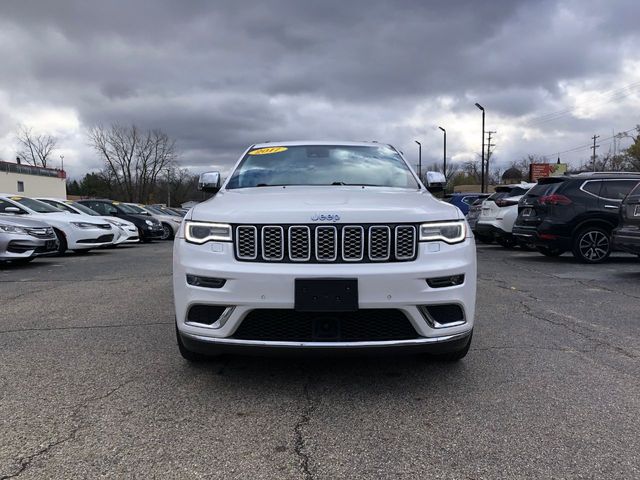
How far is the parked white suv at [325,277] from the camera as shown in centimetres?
303

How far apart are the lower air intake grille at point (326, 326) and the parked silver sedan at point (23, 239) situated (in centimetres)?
826

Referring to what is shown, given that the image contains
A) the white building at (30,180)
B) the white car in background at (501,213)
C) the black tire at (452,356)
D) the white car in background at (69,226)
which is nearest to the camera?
the black tire at (452,356)

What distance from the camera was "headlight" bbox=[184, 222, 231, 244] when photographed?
3.22 m

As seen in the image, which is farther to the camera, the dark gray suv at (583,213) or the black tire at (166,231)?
the black tire at (166,231)

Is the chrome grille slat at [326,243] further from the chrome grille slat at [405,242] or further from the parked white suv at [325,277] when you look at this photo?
the chrome grille slat at [405,242]

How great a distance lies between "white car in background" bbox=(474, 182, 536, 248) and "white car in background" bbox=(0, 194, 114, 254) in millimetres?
9426

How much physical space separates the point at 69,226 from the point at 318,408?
10815 millimetres

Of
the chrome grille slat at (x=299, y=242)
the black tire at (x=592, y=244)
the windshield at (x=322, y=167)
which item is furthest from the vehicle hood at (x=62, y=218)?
the black tire at (x=592, y=244)

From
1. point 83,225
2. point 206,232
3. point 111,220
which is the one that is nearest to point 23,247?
point 83,225

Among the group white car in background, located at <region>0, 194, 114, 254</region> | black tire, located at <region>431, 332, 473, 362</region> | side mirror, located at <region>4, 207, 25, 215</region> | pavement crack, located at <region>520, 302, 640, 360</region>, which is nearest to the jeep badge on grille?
black tire, located at <region>431, 332, 473, 362</region>

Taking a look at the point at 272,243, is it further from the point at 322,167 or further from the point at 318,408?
the point at 322,167

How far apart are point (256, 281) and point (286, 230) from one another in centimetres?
36

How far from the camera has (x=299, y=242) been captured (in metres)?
3.15

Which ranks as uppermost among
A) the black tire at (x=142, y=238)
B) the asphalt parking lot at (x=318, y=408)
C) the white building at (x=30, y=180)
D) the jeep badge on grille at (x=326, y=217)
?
the white building at (x=30, y=180)
